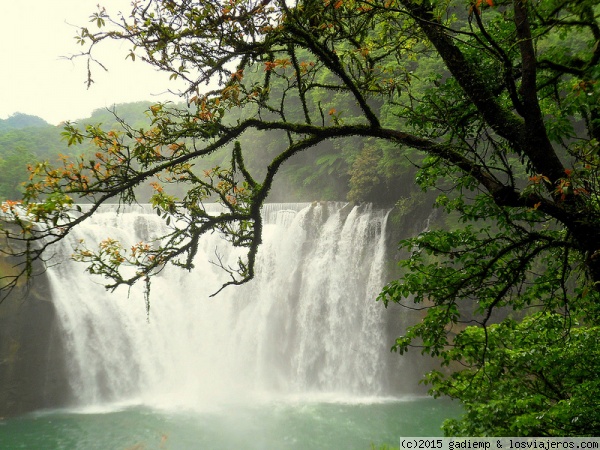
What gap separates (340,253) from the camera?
20.5 meters

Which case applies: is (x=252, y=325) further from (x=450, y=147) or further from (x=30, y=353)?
(x=450, y=147)

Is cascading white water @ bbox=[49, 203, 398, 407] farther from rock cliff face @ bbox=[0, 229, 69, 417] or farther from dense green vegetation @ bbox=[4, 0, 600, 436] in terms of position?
dense green vegetation @ bbox=[4, 0, 600, 436]

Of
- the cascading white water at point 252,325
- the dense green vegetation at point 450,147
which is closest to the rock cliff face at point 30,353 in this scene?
the cascading white water at point 252,325

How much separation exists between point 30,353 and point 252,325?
942 cm

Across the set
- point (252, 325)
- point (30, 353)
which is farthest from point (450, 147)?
point (30, 353)

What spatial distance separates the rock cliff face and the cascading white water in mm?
522

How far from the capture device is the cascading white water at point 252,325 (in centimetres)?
1873

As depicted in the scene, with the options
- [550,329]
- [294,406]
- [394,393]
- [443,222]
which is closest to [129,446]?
[294,406]

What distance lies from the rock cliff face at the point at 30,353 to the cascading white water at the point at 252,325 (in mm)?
522

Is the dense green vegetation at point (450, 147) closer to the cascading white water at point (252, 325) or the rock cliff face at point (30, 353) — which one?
the cascading white water at point (252, 325)

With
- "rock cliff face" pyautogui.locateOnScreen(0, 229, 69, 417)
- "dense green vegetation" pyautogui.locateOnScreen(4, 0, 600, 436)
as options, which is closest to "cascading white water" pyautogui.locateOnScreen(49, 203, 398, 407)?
"rock cliff face" pyautogui.locateOnScreen(0, 229, 69, 417)

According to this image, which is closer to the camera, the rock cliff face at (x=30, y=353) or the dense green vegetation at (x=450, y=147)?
the dense green vegetation at (x=450, y=147)

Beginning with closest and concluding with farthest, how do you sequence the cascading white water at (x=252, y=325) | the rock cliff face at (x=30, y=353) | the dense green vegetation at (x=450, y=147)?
the dense green vegetation at (x=450, y=147) → the rock cliff face at (x=30, y=353) → the cascading white water at (x=252, y=325)

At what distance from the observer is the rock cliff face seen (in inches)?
685
